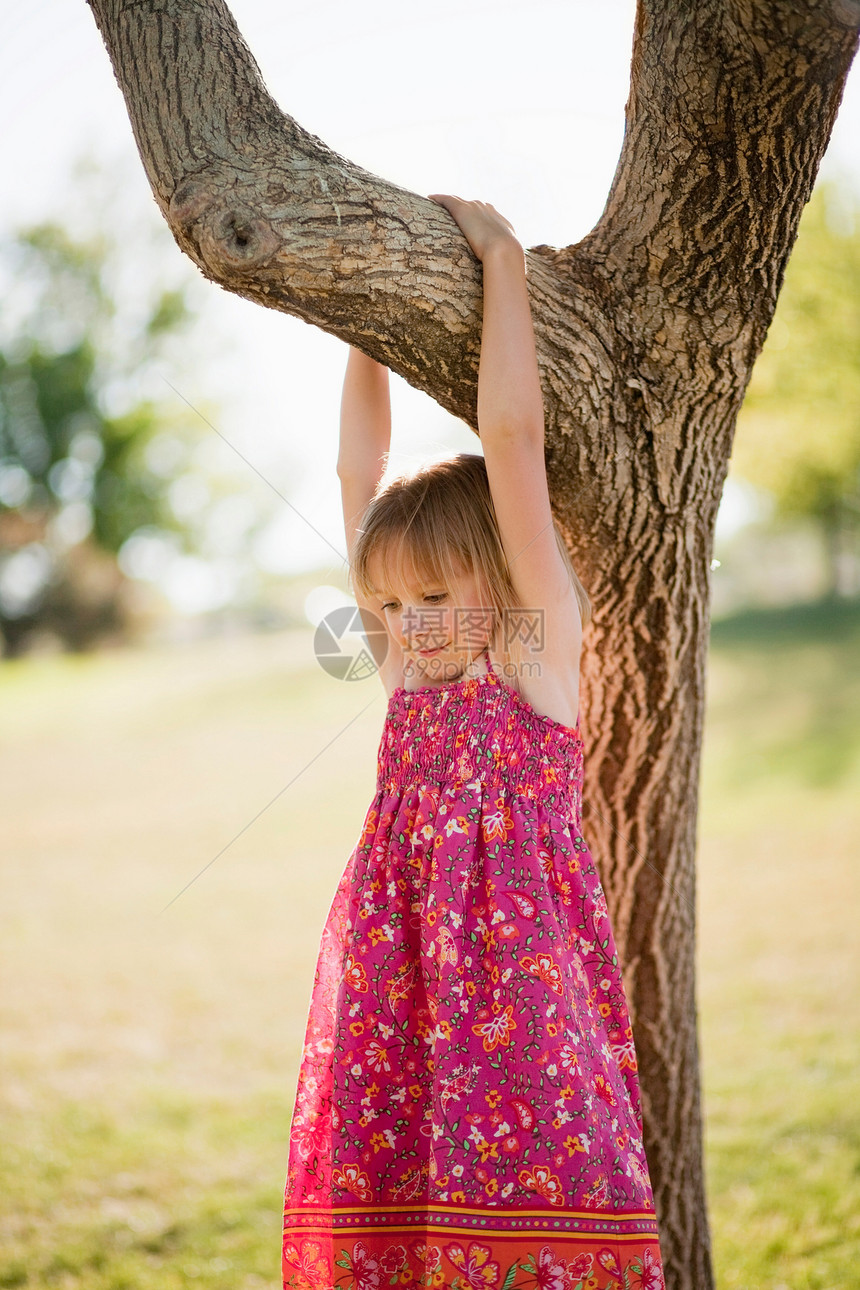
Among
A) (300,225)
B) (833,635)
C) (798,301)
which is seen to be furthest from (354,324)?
(833,635)

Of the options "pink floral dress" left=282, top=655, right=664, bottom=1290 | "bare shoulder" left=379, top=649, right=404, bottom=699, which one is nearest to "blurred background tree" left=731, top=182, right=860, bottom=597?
"bare shoulder" left=379, top=649, right=404, bottom=699

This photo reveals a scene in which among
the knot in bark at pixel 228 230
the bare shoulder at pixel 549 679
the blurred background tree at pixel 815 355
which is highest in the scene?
the blurred background tree at pixel 815 355

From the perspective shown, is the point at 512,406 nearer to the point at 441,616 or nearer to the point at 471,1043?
the point at 441,616

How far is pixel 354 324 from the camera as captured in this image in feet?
4.99

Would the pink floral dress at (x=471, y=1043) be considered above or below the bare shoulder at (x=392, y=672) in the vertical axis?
below

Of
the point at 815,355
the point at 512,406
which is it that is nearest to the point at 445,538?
the point at 512,406

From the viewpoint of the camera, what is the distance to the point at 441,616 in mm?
1659

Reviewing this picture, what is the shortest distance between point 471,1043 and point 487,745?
466 millimetres

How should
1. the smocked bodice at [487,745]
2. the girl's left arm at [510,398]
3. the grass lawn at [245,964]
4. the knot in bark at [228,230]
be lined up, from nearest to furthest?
the knot in bark at [228,230], the girl's left arm at [510,398], the smocked bodice at [487,745], the grass lawn at [245,964]

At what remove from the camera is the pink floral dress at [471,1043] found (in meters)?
1.48

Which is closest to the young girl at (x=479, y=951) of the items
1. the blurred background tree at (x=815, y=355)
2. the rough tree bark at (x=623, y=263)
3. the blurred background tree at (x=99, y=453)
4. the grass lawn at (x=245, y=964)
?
the rough tree bark at (x=623, y=263)

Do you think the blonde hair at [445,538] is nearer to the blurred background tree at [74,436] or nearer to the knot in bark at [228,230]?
the knot in bark at [228,230]

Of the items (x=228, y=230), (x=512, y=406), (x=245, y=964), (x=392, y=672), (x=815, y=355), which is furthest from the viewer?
(x=815, y=355)

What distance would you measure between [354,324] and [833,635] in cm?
1414
